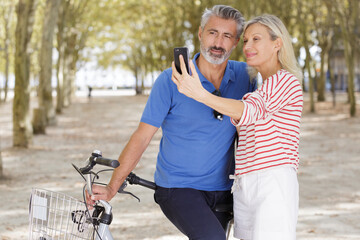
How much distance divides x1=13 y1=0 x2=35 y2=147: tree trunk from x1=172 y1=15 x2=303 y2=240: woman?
1151cm

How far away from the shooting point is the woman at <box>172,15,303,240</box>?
277cm

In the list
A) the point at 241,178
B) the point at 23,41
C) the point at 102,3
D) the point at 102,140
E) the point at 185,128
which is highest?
the point at 102,3

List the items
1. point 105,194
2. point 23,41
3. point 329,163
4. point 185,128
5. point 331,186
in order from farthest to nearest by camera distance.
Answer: point 23,41 < point 329,163 < point 331,186 < point 185,128 < point 105,194

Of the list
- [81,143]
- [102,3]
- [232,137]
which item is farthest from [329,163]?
[102,3]

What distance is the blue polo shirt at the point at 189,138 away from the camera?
329 centimetres

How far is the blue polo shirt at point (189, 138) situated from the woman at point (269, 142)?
31cm

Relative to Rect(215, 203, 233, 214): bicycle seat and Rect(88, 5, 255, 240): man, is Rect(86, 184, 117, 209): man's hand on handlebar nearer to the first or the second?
Rect(88, 5, 255, 240): man

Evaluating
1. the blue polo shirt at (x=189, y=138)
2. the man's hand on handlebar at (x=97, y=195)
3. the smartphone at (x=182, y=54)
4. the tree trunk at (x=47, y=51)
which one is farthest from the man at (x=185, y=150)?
the tree trunk at (x=47, y=51)

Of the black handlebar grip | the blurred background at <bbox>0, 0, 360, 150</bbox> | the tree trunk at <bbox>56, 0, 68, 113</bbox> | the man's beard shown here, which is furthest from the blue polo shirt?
the tree trunk at <bbox>56, 0, 68, 113</bbox>

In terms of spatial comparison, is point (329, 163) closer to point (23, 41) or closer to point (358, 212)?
point (358, 212)

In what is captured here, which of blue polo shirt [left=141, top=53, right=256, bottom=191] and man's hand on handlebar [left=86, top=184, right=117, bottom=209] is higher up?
blue polo shirt [left=141, top=53, right=256, bottom=191]

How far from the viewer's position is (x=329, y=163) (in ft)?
40.0

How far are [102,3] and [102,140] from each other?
789 inches

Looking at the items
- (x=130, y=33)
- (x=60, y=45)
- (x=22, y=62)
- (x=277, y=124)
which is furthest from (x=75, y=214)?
(x=130, y=33)
